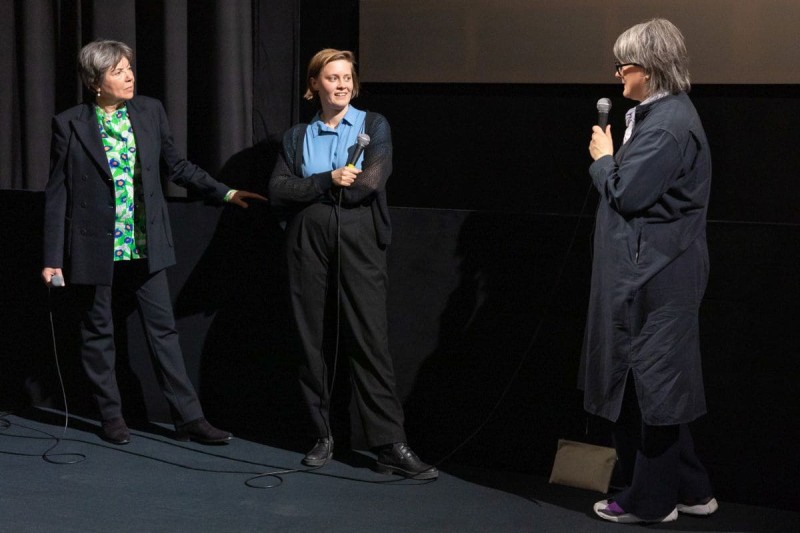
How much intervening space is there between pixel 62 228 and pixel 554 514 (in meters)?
1.96

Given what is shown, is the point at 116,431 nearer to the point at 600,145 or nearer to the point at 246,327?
the point at 246,327

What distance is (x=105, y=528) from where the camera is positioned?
3.07 metres

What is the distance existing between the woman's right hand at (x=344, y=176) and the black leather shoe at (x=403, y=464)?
2.89ft

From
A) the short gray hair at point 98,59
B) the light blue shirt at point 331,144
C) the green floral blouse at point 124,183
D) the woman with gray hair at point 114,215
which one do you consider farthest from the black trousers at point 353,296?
the short gray hair at point 98,59

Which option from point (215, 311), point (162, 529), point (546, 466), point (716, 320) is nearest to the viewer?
point (162, 529)

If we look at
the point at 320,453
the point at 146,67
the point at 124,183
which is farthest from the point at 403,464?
the point at 146,67

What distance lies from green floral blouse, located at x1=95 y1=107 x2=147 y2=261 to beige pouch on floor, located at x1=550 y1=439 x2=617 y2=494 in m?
1.62

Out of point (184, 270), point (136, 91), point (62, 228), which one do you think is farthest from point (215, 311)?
point (136, 91)

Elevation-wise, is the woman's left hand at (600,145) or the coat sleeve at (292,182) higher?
the woman's left hand at (600,145)

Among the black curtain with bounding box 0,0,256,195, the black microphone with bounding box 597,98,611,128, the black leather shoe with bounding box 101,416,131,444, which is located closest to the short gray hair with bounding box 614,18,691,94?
the black microphone with bounding box 597,98,611,128

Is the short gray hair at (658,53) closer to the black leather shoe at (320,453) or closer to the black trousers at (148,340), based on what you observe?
the black leather shoe at (320,453)

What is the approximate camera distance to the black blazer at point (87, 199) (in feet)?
12.2

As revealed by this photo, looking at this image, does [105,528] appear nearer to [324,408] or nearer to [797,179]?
[324,408]

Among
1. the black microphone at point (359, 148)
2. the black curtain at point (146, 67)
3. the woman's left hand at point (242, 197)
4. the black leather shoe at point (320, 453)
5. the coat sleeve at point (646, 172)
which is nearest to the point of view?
the coat sleeve at point (646, 172)
